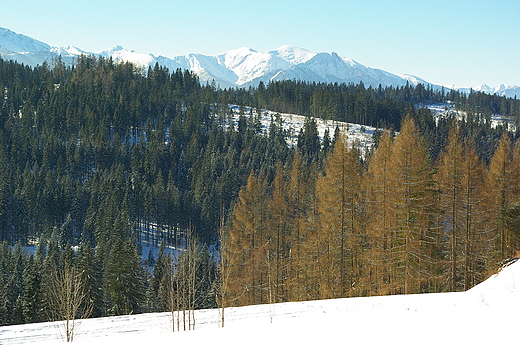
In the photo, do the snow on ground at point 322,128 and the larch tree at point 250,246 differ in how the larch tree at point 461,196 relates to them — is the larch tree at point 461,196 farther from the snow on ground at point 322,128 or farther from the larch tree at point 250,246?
the snow on ground at point 322,128

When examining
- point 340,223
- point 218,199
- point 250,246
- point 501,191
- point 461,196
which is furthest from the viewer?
point 218,199

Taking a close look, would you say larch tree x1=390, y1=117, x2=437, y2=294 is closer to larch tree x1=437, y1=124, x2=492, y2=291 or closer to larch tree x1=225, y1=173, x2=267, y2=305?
larch tree x1=437, y1=124, x2=492, y2=291

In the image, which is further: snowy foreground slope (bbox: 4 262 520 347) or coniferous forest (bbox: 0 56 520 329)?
coniferous forest (bbox: 0 56 520 329)

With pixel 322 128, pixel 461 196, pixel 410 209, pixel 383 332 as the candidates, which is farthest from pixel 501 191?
pixel 322 128

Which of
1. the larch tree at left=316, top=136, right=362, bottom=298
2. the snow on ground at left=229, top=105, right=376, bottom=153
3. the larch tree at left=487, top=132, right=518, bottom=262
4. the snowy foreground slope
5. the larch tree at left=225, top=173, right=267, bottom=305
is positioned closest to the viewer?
the snowy foreground slope

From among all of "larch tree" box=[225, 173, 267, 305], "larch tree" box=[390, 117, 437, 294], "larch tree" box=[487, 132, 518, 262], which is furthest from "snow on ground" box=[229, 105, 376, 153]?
"larch tree" box=[390, 117, 437, 294]

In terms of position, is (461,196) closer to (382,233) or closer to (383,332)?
(382,233)

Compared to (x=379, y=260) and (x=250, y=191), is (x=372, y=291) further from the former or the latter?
(x=250, y=191)

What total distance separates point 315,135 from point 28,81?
106787 mm

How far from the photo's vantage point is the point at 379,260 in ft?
81.7

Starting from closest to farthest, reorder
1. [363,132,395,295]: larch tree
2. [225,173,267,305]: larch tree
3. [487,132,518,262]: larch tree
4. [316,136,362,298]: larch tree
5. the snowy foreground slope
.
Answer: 1. the snowy foreground slope
2. [363,132,395,295]: larch tree
3. [316,136,362,298]: larch tree
4. [487,132,518,262]: larch tree
5. [225,173,267,305]: larch tree

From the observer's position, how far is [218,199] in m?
88.8

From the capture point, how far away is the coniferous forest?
25.2m

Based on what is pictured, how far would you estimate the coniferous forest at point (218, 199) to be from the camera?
993 inches
